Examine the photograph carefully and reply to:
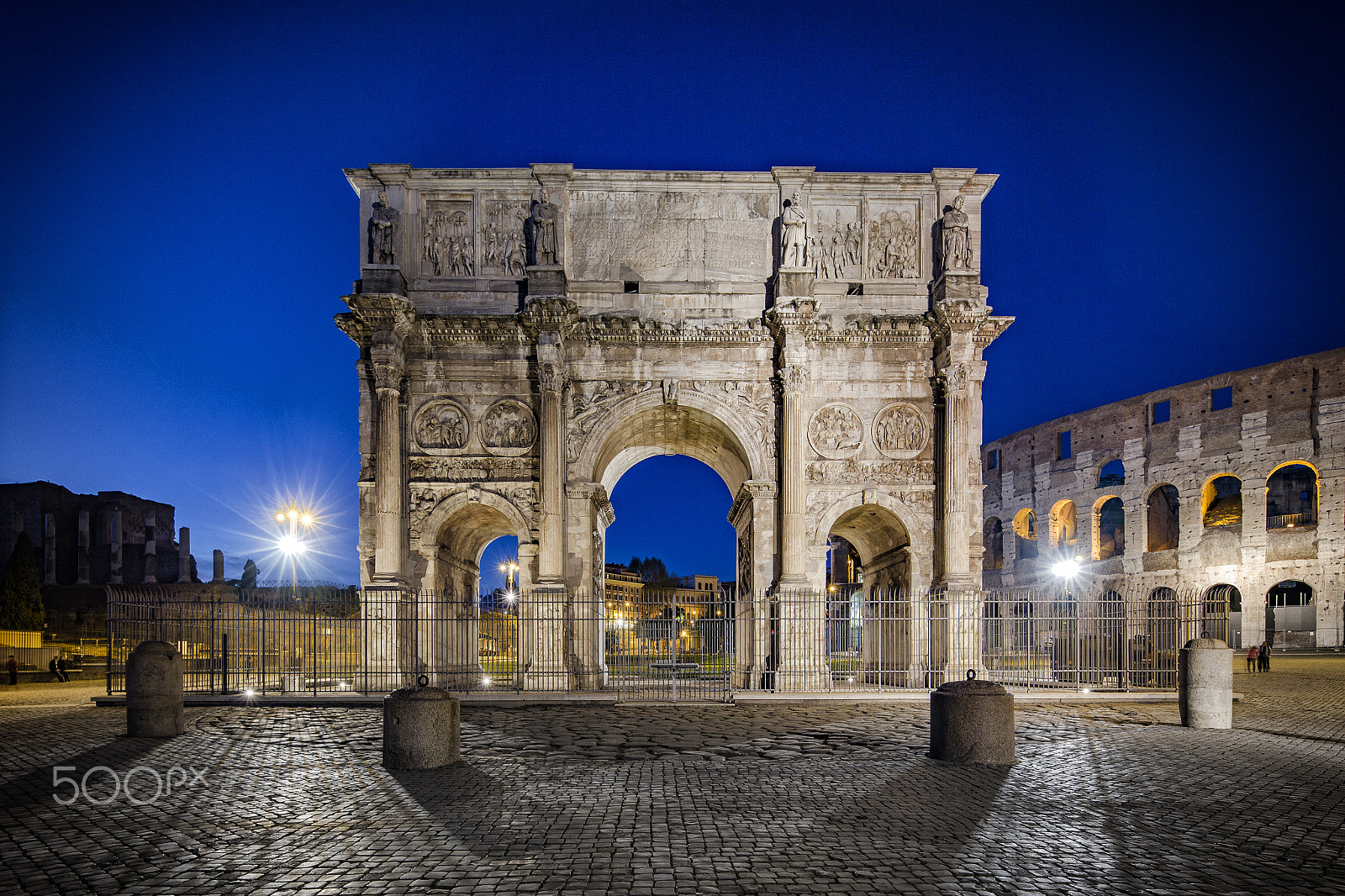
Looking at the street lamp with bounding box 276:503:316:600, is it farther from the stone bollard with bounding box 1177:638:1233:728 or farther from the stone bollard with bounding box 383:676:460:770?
the stone bollard with bounding box 1177:638:1233:728

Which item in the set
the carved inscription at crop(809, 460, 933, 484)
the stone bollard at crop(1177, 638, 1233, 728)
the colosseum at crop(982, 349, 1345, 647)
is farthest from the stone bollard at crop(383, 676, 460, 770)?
the colosseum at crop(982, 349, 1345, 647)

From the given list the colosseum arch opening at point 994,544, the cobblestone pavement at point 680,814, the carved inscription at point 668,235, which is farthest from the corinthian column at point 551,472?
the colosseum arch opening at point 994,544

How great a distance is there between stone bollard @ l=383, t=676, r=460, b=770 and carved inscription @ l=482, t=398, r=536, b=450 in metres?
10.7

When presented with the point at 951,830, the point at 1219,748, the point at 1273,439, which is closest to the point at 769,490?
the point at 1219,748

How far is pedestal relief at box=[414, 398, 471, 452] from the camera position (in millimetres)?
19000

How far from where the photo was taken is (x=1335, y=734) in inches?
434

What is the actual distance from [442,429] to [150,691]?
9.30 m

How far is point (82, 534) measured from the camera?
171ft

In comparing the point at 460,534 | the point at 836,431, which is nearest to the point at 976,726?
the point at 836,431

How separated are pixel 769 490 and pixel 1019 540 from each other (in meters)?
34.2

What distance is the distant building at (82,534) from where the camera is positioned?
50.7m

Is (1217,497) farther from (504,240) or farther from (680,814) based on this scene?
(680,814)

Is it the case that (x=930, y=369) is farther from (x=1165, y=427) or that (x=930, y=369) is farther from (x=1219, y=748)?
(x=1165, y=427)

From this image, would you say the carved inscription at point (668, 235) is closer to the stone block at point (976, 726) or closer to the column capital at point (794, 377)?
the column capital at point (794, 377)
